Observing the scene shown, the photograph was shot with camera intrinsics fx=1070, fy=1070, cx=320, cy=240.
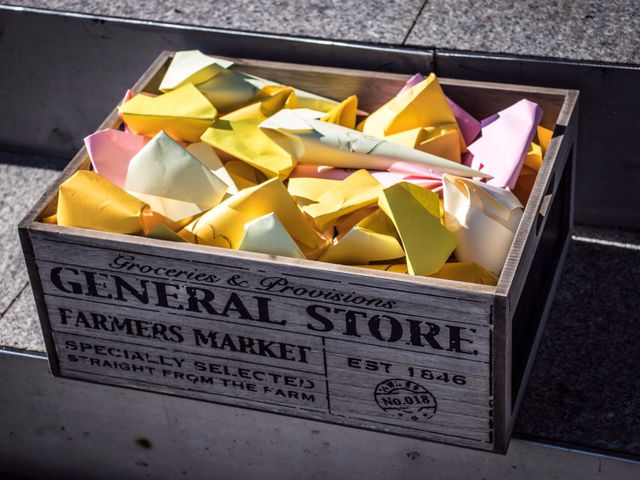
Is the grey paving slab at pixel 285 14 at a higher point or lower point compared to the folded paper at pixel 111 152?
higher

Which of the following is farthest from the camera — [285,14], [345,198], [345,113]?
[285,14]

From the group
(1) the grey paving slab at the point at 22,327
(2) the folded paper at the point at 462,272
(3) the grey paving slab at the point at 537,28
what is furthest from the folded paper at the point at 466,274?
(1) the grey paving slab at the point at 22,327

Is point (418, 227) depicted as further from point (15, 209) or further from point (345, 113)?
point (15, 209)

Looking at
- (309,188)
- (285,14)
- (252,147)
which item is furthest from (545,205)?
(285,14)

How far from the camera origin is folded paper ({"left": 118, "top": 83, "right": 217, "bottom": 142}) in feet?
5.86

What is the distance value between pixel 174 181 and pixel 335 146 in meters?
0.27

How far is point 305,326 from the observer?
5.08 ft

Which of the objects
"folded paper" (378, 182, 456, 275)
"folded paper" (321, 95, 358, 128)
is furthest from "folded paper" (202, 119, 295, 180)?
"folded paper" (378, 182, 456, 275)

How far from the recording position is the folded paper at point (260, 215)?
5.24ft

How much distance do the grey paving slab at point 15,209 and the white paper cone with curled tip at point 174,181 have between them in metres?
0.42

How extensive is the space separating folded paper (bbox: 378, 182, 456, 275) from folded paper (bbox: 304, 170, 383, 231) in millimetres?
53

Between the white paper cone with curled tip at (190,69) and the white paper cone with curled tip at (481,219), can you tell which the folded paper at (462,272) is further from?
the white paper cone with curled tip at (190,69)

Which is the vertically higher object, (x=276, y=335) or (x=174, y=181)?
(x=174, y=181)

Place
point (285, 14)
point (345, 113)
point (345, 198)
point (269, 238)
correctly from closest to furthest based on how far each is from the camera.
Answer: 1. point (269, 238)
2. point (345, 198)
3. point (345, 113)
4. point (285, 14)
